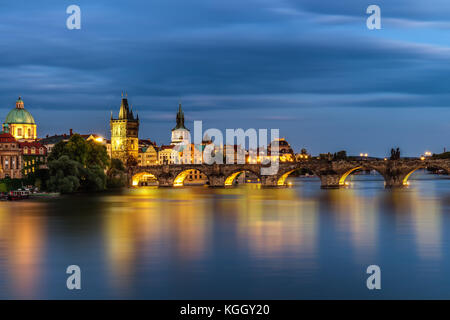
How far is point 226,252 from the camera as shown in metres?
33.4

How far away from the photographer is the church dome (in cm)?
15388

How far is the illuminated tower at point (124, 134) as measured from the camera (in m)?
172

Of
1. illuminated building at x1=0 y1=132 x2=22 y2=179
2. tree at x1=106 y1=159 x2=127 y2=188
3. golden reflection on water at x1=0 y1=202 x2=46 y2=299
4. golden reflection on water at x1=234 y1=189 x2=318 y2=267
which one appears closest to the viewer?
golden reflection on water at x1=0 y1=202 x2=46 y2=299

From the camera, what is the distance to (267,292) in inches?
Answer: 932

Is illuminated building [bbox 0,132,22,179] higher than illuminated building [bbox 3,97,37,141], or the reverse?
illuminated building [bbox 3,97,37,141]

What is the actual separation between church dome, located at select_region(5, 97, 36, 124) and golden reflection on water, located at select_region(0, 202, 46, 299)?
99.7 meters

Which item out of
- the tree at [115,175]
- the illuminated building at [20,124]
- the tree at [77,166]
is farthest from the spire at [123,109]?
the tree at [77,166]

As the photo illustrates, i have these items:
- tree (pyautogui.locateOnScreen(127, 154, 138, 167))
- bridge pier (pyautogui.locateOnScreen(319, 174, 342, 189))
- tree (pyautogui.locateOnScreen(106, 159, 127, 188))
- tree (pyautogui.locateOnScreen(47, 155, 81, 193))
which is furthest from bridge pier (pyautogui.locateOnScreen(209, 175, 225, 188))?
tree (pyautogui.locateOnScreen(127, 154, 138, 167))

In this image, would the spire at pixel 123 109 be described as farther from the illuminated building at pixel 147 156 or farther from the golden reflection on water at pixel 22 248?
the golden reflection on water at pixel 22 248

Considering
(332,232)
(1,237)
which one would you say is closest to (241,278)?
(332,232)

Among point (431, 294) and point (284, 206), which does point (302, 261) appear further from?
point (284, 206)

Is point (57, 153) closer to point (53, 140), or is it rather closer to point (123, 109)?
point (53, 140)

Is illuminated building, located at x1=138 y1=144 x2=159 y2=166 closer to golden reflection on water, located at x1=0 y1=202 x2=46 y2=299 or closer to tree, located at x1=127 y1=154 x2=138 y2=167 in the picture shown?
tree, located at x1=127 y1=154 x2=138 y2=167
